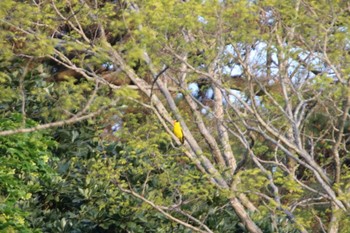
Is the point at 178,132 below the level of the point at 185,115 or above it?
above

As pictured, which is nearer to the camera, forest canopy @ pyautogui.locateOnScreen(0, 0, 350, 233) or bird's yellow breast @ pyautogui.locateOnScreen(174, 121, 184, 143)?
forest canopy @ pyautogui.locateOnScreen(0, 0, 350, 233)

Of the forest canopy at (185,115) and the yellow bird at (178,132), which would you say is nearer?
the forest canopy at (185,115)

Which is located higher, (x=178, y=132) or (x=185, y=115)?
(x=178, y=132)

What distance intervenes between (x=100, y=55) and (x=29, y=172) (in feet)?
9.86

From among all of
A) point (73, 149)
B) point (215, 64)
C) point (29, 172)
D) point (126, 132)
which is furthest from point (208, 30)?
point (73, 149)

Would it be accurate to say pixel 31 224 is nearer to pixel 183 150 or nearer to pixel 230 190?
pixel 183 150

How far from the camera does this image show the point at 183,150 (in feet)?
33.1

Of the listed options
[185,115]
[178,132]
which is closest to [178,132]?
[178,132]

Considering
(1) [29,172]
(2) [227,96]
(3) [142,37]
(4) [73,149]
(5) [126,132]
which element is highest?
(3) [142,37]

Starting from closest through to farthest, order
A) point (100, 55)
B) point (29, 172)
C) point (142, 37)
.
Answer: point (100, 55), point (142, 37), point (29, 172)

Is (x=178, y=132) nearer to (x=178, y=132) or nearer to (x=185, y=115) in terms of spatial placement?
(x=178, y=132)

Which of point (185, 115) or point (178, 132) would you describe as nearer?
point (178, 132)

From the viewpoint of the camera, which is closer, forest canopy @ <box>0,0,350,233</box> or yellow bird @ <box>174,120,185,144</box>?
forest canopy @ <box>0,0,350,233</box>

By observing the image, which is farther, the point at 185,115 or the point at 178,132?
the point at 185,115
